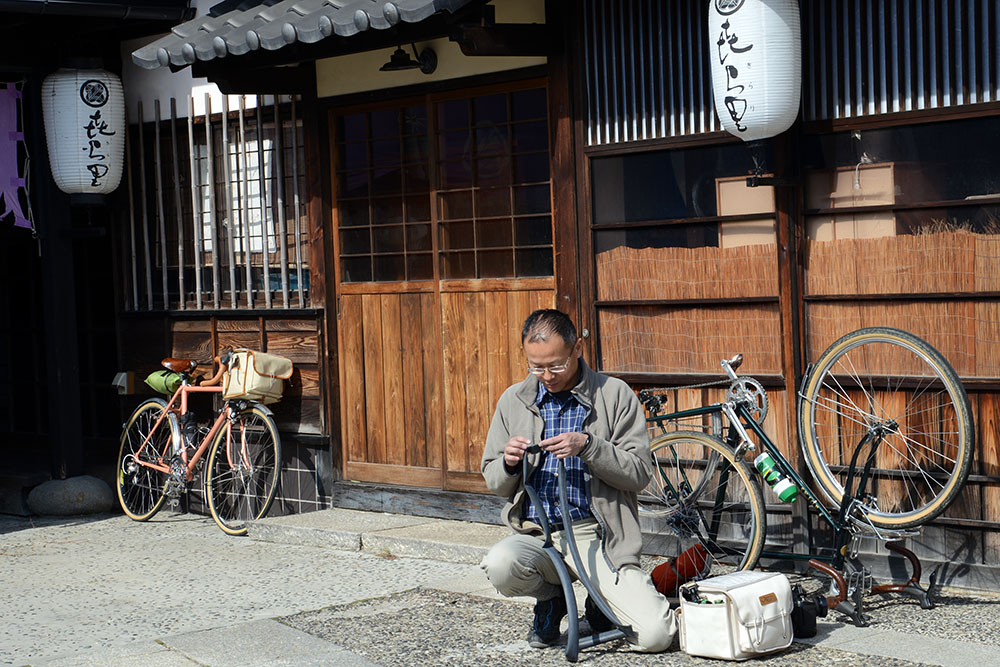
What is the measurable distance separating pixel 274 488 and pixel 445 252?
2.40m

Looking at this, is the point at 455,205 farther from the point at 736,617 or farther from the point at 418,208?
the point at 736,617

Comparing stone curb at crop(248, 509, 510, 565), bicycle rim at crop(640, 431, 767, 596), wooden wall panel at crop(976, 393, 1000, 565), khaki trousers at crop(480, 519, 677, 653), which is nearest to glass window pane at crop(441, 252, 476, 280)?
stone curb at crop(248, 509, 510, 565)

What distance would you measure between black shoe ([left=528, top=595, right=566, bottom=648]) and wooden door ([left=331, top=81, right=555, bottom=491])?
3043mm

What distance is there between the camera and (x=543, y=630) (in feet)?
20.0

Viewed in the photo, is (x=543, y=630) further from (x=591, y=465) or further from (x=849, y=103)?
(x=849, y=103)

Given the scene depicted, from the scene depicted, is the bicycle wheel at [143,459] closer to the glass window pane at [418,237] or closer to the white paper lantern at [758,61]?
the glass window pane at [418,237]

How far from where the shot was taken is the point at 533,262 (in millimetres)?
8898

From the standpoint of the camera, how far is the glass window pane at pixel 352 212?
9.95m

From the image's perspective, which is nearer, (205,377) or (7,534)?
(7,534)

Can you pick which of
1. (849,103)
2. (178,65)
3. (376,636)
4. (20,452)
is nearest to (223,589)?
(376,636)

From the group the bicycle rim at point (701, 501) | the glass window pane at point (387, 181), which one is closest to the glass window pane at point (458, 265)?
the glass window pane at point (387, 181)

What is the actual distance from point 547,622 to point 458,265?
386cm

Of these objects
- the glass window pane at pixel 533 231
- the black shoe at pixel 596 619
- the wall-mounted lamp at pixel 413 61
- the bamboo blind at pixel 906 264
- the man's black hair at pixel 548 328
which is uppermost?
the wall-mounted lamp at pixel 413 61

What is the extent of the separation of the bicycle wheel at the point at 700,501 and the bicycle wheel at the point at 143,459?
483 centimetres
